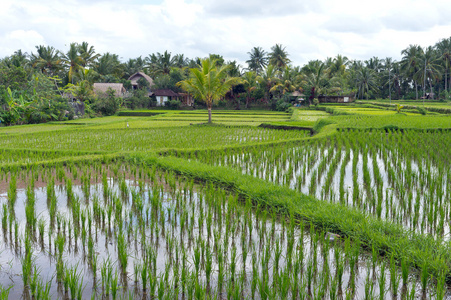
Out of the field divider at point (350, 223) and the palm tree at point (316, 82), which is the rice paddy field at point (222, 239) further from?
the palm tree at point (316, 82)

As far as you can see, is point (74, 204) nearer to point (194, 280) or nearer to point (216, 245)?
point (216, 245)

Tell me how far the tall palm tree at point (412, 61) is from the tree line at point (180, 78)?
5 cm

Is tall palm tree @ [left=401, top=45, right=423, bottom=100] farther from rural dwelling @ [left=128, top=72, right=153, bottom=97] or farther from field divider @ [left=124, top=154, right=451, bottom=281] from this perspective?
field divider @ [left=124, top=154, right=451, bottom=281]

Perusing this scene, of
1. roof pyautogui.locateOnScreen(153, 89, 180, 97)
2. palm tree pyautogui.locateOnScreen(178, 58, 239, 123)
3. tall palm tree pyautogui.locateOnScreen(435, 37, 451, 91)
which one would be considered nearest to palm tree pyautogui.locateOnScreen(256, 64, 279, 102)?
roof pyautogui.locateOnScreen(153, 89, 180, 97)

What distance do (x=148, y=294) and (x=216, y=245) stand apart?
660 millimetres

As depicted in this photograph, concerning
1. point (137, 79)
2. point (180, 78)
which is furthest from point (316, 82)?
point (137, 79)

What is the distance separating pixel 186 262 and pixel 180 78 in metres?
30.3

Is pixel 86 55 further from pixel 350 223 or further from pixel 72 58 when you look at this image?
pixel 350 223

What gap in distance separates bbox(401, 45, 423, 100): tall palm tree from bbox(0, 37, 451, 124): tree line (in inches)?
2.1

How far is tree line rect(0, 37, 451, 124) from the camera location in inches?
728

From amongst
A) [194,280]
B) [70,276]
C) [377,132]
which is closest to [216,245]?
[194,280]

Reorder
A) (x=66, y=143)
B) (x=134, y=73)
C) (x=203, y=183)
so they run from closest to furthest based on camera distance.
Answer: (x=203, y=183) → (x=66, y=143) → (x=134, y=73)

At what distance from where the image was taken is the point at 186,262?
281cm

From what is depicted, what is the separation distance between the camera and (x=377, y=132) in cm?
1040
